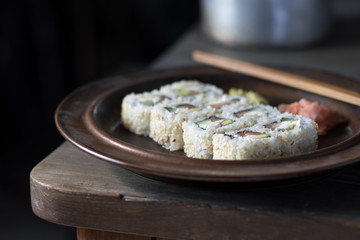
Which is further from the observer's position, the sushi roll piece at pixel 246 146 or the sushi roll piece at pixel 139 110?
the sushi roll piece at pixel 139 110

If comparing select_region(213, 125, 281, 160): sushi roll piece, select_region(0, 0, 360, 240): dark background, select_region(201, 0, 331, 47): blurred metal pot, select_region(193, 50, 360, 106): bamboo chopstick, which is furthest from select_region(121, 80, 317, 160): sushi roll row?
select_region(0, 0, 360, 240): dark background

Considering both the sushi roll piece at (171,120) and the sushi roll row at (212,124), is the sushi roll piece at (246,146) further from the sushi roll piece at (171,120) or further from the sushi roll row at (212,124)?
the sushi roll piece at (171,120)

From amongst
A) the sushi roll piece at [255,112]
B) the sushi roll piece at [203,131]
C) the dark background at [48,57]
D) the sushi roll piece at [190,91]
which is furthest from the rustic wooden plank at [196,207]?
the dark background at [48,57]

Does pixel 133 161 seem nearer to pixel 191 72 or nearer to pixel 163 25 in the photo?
pixel 191 72

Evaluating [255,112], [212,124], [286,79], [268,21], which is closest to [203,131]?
[212,124]

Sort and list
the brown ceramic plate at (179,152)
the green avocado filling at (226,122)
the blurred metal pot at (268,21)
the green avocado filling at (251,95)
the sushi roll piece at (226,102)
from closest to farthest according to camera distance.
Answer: the brown ceramic plate at (179,152)
the green avocado filling at (226,122)
the sushi roll piece at (226,102)
the green avocado filling at (251,95)
the blurred metal pot at (268,21)

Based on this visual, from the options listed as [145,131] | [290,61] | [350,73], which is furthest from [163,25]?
[145,131]
